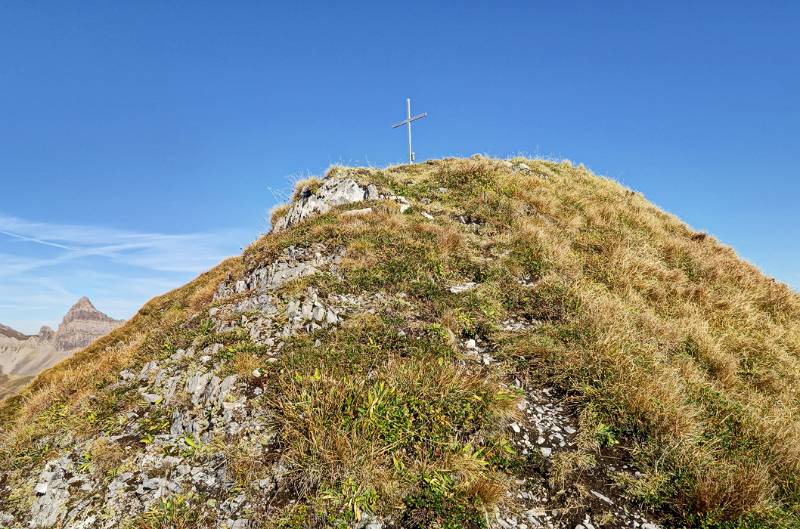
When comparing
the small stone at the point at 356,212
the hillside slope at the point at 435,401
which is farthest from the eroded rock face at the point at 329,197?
the hillside slope at the point at 435,401

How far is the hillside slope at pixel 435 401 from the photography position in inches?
218

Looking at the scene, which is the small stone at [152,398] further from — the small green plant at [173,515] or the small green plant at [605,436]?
the small green plant at [605,436]

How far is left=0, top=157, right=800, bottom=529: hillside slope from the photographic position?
18.1 ft

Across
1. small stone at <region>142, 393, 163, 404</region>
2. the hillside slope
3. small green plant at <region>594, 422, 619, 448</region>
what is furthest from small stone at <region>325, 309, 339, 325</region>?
small green plant at <region>594, 422, 619, 448</region>

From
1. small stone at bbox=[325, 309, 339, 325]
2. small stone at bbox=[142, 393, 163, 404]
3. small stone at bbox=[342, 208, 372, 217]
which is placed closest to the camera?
small stone at bbox=[142, 393, 163, 404]

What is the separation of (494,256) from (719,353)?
641 centimetres

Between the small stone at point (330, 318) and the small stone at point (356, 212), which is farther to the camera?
the small stone at point (356, 212)

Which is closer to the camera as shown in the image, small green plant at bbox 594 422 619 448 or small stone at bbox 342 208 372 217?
small green plant at bbox 594 422 619 448

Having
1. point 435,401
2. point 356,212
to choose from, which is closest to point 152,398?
point 435,401

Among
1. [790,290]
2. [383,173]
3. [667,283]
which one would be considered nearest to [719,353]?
[667,283]

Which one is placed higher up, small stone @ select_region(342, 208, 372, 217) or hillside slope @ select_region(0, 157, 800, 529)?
small stone @ select_region(342, 208, 372, 217)

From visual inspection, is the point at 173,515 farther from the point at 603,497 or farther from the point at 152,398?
the point at 603,497

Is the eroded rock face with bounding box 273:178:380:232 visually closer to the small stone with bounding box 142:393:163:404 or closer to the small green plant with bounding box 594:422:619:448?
the small stone with bounding box 142:393:163:404

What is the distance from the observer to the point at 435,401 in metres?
6.70
